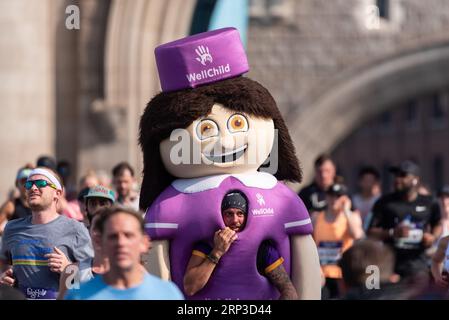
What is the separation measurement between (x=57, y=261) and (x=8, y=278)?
10.1 inches

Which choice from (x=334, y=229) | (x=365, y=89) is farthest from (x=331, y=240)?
(x=365, y=89)

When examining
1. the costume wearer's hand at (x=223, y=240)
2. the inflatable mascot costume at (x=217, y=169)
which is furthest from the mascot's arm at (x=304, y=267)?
the costume wearer's hand at (x=223, y=240)

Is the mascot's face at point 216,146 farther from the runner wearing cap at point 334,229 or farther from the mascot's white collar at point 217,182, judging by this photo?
the runner wearing cap at point 334,229

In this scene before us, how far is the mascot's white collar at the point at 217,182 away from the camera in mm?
5941

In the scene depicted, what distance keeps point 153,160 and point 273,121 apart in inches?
20.8

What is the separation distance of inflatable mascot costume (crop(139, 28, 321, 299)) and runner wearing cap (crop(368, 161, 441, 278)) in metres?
2.69

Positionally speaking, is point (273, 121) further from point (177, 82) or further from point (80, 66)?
point (80, 66)

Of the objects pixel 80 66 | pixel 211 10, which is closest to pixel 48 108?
pixel 80 66

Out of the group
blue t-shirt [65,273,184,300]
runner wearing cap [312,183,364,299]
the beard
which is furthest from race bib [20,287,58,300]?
runner wearing cap [312,183,364,299]

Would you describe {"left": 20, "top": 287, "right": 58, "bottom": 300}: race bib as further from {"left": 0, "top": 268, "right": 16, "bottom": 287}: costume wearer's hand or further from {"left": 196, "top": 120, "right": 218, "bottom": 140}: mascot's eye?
{"left": 196, "top": 120, "right": 218, "bottom": 140}: mascot's eye

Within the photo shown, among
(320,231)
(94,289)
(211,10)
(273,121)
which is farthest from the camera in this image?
(211,10)

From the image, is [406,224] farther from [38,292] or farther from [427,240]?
[38,292]

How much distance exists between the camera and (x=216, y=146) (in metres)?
5.98
